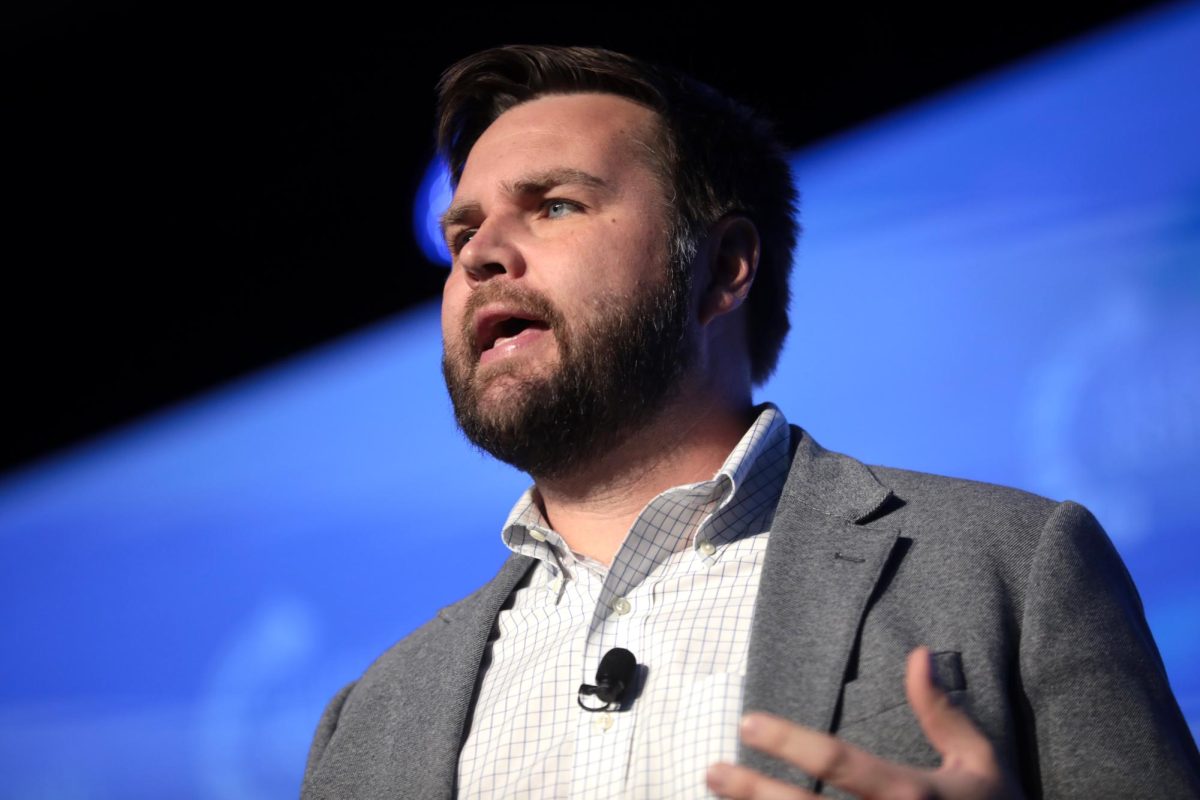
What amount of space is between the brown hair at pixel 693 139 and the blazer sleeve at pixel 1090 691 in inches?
32.1

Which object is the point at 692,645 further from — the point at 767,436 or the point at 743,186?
the point at 743,186

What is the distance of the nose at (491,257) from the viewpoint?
1.67 m

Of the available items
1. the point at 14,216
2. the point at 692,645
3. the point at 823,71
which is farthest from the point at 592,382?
the point at 14,216

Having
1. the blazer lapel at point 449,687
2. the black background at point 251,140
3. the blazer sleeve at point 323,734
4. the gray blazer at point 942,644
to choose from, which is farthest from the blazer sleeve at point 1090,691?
the black background at point 251,140

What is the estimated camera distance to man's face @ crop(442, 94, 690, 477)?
1627mm

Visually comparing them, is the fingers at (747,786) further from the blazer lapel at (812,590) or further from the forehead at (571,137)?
the forehead at (571,137)

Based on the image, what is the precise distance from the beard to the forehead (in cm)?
27

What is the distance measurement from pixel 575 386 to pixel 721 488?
280 mm

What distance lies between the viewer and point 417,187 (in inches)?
105

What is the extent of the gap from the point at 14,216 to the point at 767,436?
8.08 ft

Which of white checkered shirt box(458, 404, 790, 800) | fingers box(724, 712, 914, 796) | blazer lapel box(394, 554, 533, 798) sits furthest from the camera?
blazer lapel box(394, 554, 533, 798)

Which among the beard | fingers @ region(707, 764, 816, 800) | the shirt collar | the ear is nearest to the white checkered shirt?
the shirt collar

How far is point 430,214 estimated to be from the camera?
2635 millimetres

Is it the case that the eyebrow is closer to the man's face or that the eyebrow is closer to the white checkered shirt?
the man's face
